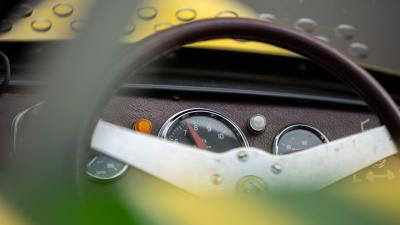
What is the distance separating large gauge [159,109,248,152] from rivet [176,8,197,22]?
0.25 metres

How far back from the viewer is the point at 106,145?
1175 mm

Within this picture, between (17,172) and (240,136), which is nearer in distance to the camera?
(17,172)

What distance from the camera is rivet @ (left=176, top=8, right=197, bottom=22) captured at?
Answer: 182 cm

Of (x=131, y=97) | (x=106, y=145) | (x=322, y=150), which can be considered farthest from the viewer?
(x=131, y=97)

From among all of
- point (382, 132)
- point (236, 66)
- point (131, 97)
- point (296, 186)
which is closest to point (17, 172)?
point (296, 186)

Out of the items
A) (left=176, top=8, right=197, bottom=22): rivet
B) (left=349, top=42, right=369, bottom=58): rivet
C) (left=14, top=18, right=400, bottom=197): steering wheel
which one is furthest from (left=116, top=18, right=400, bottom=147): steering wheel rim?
(left=349, top=42, right=369, bottom=58): rivet

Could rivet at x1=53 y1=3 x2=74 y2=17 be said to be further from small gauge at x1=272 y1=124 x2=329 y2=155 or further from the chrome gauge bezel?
small gauge at x1=272 y1=124 x2=329 y2=155

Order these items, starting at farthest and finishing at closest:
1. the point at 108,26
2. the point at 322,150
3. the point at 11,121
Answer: the point at 11,121, the point at 322,150, the point at 108,26

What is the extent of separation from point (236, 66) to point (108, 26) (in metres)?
1.02

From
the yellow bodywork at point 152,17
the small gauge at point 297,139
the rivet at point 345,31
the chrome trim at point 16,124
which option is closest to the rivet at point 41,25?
the yellow bodywork at point 152,17

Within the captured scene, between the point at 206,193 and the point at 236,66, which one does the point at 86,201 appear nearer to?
the point at 206,193

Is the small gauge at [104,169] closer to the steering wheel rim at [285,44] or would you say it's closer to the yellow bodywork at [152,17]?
the yellow bodywork at [152,17]

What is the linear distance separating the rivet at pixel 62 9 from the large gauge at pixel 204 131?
378mm

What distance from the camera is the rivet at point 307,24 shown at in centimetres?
195
